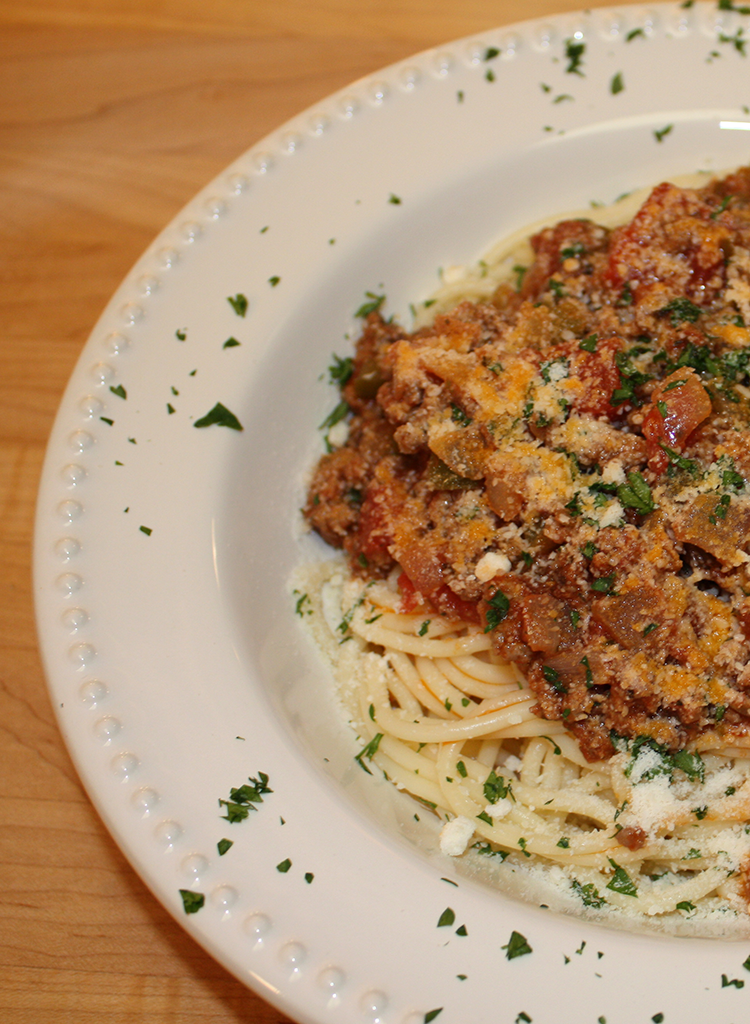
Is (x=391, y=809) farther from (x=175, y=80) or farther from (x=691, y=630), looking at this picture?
(x=175, y=80)

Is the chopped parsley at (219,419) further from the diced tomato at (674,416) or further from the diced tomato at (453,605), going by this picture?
the diced tomato at (674,416)

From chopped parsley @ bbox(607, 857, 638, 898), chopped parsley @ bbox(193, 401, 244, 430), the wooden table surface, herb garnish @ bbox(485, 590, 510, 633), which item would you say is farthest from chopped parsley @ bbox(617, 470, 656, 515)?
the wooden table surface

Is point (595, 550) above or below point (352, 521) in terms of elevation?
below

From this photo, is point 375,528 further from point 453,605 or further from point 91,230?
point 91,230

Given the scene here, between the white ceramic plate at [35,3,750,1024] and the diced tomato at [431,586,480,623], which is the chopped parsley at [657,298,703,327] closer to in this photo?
the white ceramic plate at [35,3,750,1024]

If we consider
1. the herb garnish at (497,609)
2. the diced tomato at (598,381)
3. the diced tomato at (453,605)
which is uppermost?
the diced tomato at (598,381)

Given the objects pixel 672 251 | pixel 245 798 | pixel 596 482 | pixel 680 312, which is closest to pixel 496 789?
pixel 245 798

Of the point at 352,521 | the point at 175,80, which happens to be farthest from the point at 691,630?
the point at 175,80

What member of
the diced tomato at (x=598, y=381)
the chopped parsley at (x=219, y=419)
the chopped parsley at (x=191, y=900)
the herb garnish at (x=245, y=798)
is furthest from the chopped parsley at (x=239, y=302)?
the chopped parsley at (x=191, y=900)
